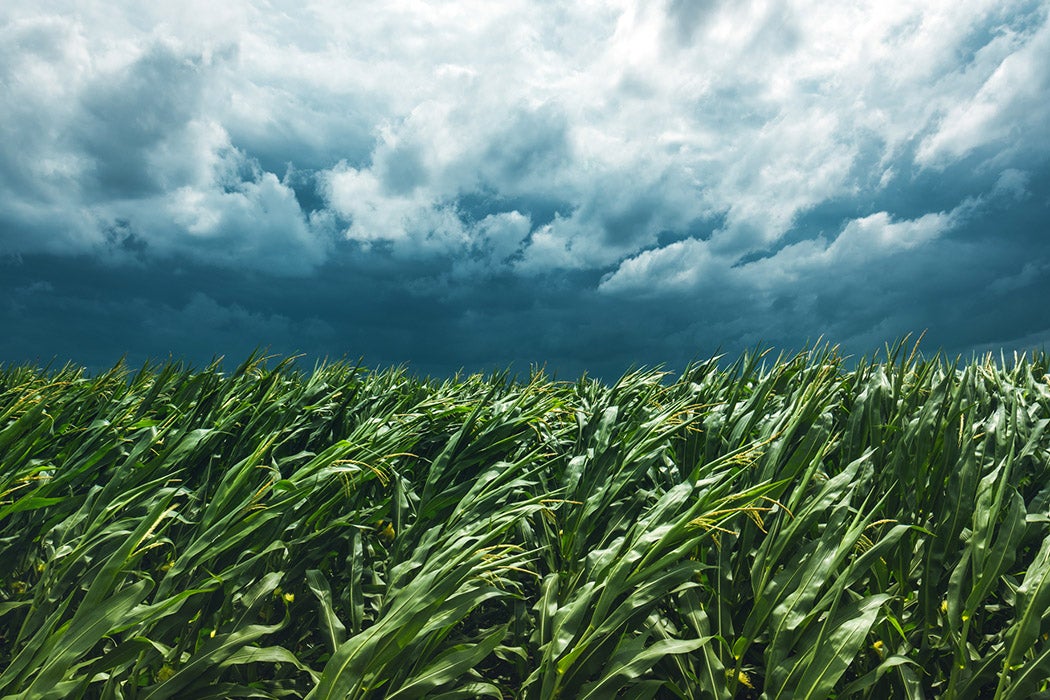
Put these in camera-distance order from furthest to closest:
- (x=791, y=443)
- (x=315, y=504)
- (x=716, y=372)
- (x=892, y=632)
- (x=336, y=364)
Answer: (x=336, y=364)
(x=716, y=372)
(x=791, y=443)
(x=315, y=504)
(x=892, y=632)

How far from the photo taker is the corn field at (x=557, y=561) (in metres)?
1.93

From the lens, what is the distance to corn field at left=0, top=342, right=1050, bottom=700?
1.93m

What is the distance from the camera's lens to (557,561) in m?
2.60

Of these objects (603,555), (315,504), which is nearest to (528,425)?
(315,504)

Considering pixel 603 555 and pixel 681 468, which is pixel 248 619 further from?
pixel 681 468

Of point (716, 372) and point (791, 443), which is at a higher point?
point (716, 372)

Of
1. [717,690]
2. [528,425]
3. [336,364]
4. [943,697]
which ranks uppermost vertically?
[336,364]

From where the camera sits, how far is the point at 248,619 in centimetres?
225

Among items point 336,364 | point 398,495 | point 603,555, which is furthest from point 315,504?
point 336,364

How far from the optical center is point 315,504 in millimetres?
2742

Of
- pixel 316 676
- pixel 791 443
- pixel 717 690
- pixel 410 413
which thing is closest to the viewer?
pixel 717 690

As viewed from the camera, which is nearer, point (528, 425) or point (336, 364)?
point (528, 425)

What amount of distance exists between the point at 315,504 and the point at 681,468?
5.22 feet

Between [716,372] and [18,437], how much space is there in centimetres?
433
